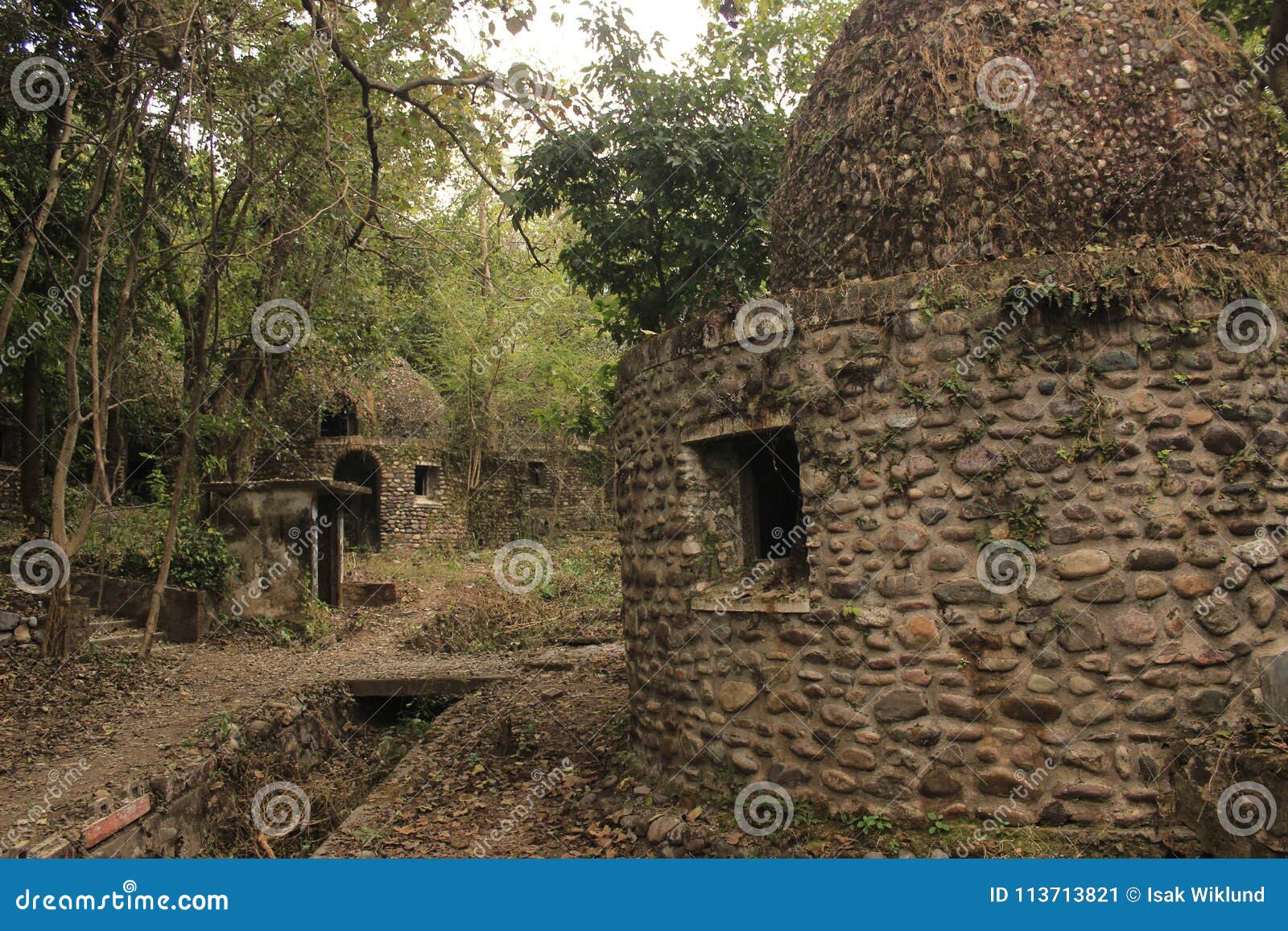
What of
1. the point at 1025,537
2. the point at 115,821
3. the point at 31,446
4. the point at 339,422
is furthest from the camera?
the point at 339,422

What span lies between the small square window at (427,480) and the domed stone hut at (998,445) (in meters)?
15.9

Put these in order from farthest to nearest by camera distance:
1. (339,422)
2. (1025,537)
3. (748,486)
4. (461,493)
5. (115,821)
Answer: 1. (339,422)
2. (461,493)
3. (748,486)
4. (115,821)
5. (1025,537)

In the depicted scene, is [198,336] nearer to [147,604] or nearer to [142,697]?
[147,604]

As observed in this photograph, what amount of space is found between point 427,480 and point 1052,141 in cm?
1779

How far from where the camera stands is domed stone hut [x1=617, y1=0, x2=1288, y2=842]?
411 cm

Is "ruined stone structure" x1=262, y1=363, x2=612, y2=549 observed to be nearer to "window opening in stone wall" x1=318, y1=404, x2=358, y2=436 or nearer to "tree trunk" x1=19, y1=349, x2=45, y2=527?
"window opening in stone wall" x1=318, y1=404, x2=358, y2=436

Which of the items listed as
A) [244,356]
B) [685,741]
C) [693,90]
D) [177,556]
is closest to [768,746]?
[685,741]

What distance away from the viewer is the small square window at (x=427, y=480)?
20.7 m

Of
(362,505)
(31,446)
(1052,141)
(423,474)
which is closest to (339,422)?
(362,505)

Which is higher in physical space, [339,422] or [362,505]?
[339,422]

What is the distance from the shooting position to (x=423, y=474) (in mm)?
20922

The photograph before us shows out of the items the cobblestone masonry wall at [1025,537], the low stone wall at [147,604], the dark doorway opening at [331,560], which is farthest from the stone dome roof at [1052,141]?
the dark doorway opening at [331,560]

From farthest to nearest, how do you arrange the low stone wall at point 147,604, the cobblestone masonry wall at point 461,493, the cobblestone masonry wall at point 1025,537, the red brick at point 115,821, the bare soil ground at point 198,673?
the cobblestone masonry wall at point 461,493
the low stone wall at point 147,604
the bare soil ground at point 198,673
the red brick at point 115,821
the cobblestone masonry wall at point 1025,537

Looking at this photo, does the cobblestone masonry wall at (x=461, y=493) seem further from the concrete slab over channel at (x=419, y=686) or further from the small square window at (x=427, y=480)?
the concrete slab over channel at (x=419, y=686)
